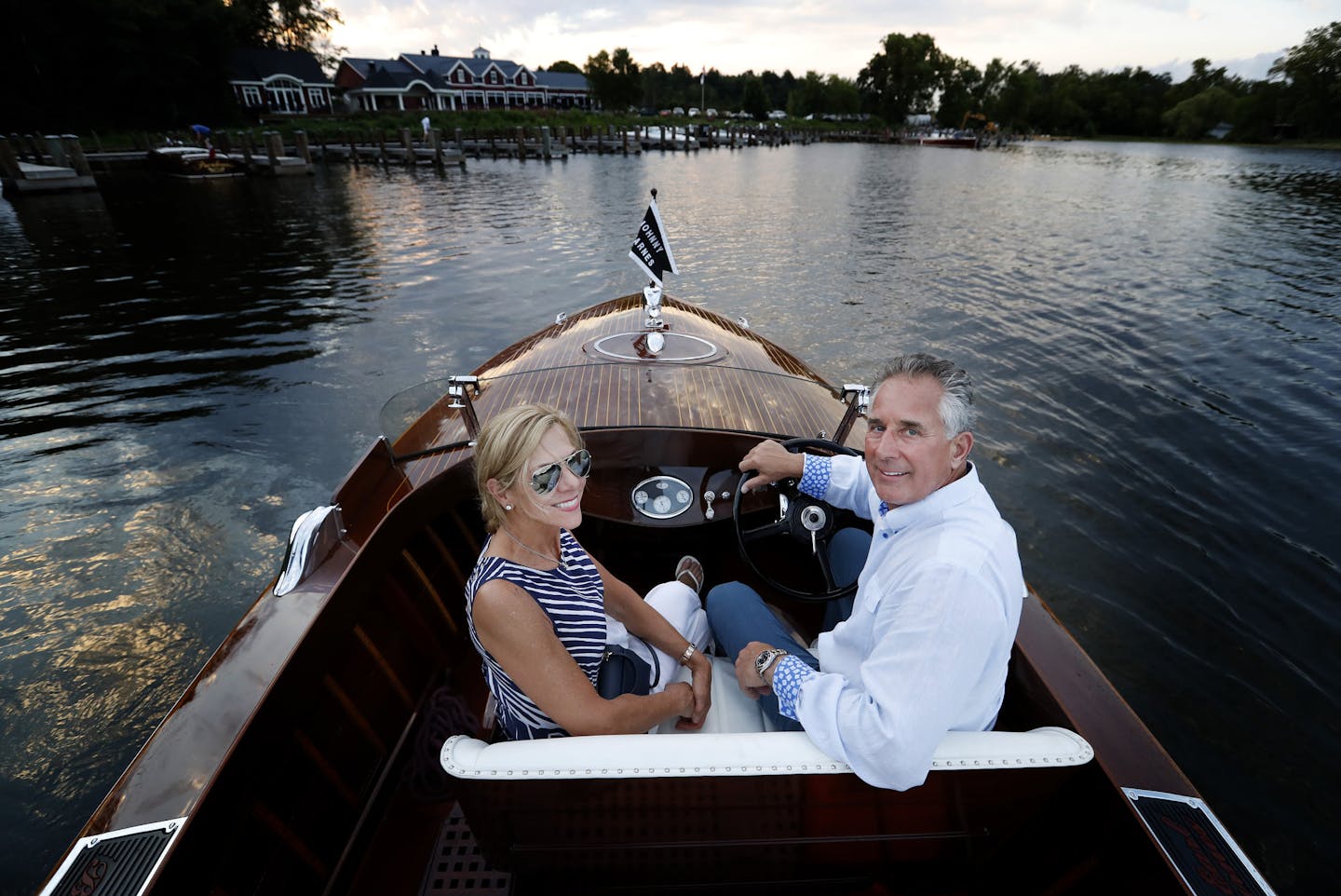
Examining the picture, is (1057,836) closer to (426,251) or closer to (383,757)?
(383,757)

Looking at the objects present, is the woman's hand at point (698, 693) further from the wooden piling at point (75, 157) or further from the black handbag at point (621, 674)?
the wooden piling at point (75, 157)

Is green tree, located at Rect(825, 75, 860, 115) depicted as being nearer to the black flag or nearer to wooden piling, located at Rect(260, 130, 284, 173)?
wooden piling, located at Rect(260, 130, 284, 173)

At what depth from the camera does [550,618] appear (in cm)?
164

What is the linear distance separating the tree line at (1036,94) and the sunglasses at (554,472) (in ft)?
243

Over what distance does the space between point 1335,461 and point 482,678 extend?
313 inches

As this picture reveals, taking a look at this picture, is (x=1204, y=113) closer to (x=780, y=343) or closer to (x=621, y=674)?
Answer: (x=780, y=343)

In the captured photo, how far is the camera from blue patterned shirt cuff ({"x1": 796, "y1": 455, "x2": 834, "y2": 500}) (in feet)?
8.13

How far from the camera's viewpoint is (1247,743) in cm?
345

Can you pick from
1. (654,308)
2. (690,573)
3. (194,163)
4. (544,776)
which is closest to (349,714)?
(544,776)

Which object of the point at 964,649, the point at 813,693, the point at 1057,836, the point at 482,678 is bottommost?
the point at 482,678

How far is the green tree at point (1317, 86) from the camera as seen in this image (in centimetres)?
5072

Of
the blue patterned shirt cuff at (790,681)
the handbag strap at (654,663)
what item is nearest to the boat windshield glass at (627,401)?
the handbag strap at (654,663)

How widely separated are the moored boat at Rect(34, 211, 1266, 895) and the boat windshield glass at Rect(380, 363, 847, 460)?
0.24 m

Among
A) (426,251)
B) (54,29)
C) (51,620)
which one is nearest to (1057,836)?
(51,620)
